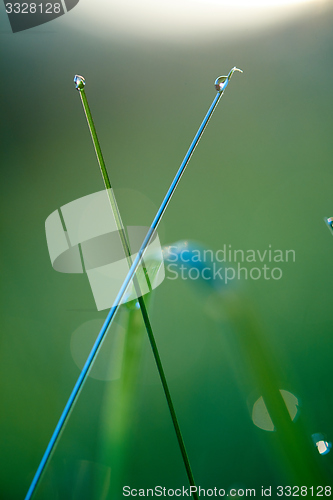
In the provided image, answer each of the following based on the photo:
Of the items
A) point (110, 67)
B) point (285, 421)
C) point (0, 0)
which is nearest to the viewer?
point (285, 421)

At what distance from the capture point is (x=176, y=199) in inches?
41.0

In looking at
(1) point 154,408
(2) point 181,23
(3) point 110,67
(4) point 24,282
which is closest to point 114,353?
(1) point 154,408

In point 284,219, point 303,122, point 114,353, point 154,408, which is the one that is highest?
point 303,122

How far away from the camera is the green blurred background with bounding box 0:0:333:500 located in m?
0.98

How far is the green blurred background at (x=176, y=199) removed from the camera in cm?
98

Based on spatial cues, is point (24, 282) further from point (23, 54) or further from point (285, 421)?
point (285, 421)

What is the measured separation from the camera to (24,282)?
1.03 meters

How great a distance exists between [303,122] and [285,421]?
31.7 inches
